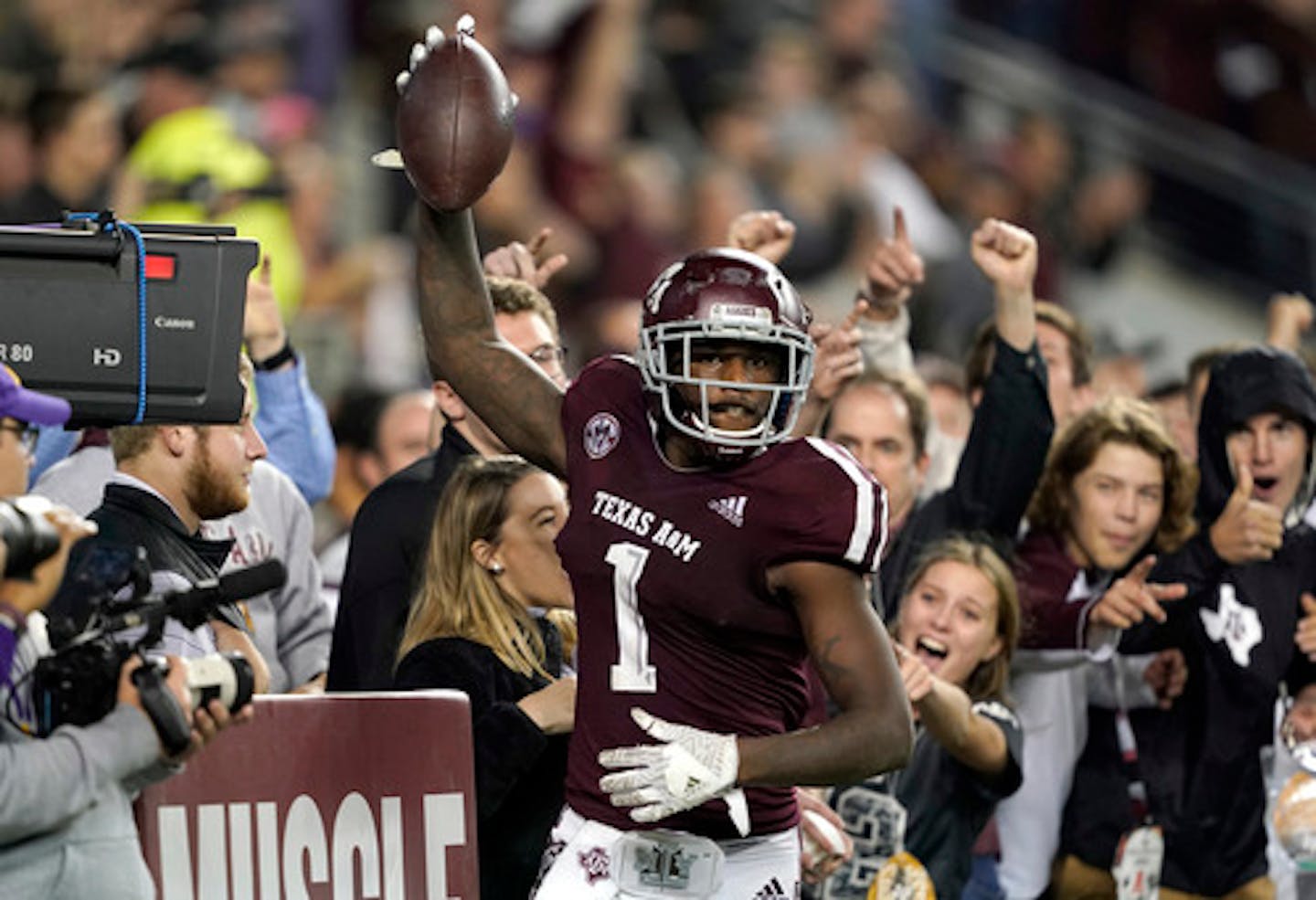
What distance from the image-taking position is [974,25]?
46.3ft

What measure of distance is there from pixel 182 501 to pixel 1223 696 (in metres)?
2.91

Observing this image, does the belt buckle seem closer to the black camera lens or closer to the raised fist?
the black camera lens

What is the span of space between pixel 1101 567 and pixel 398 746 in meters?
2.51

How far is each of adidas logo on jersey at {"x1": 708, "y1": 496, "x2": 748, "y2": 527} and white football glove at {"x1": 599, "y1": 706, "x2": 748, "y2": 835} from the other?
0.36 meters

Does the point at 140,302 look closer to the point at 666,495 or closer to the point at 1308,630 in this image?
the point at 666,495

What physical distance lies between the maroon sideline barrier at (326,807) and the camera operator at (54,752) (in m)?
0.36

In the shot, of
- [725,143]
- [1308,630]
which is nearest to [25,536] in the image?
[1308,630]

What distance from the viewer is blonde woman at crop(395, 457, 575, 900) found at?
5.30 m

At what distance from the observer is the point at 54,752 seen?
4234 mm

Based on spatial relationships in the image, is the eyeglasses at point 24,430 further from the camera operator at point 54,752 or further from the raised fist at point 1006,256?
the raised fist at point 1006,256

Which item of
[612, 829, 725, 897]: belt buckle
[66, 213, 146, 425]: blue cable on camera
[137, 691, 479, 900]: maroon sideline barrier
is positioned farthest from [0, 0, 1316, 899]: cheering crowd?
[66, 213, 146, 425]: blue cable on camera

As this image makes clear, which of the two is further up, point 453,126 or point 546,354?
point 453,126

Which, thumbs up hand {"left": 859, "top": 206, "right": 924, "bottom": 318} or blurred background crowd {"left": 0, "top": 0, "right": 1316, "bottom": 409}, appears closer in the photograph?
thumbs up hand {"left": 859, "top": 206, "right": 924, "bottom": 318}

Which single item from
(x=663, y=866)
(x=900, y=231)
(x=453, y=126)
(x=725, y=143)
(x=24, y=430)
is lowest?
(x=663, y=866)
